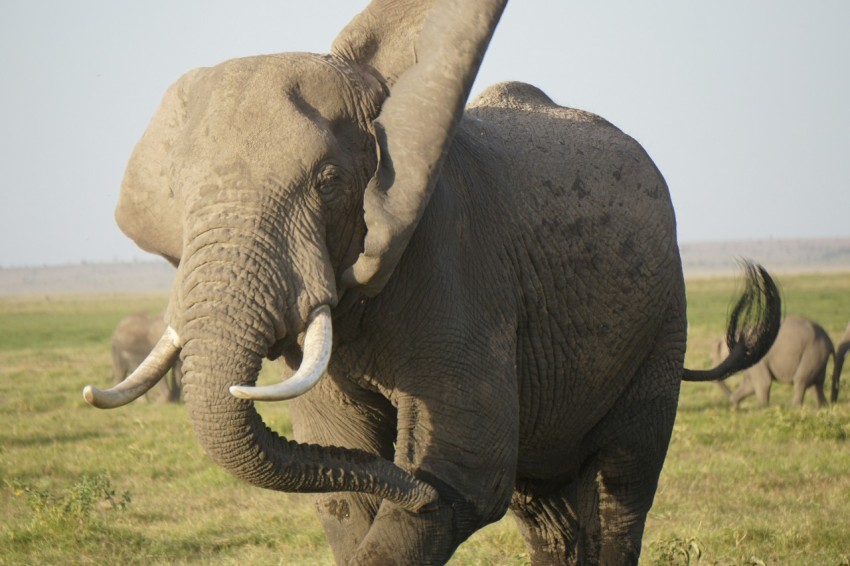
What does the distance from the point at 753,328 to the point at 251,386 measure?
3.56 metres

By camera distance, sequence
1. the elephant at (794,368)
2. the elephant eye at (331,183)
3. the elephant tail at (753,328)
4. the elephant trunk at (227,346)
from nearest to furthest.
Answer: the elephant trunk at (227,346)
the elephant eye at (331,183)
the elephant tail at (753,328)
the elephant at (794,368)

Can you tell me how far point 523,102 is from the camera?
524cm

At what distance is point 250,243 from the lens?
3.29 meters

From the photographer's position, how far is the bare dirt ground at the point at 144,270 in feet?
538

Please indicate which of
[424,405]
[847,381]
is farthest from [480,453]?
[847,381]

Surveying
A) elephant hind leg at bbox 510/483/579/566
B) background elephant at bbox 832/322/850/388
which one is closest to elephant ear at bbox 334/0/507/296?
elephant hind leg at bbox 510/483/579/566

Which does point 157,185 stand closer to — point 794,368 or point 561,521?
point 561,521

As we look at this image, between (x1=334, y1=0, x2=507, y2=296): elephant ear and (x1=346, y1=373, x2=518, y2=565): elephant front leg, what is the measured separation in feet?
1.59

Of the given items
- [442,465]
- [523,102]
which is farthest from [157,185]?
[523,102]

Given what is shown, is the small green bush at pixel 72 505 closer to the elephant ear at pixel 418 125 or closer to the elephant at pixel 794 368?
the elephant ear at pixel 418 125

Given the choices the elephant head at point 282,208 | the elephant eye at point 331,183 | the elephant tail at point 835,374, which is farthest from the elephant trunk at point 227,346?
the elephant tail at point 835,374

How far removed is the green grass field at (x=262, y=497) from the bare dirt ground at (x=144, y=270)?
148m

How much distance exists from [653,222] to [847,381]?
1384 cm

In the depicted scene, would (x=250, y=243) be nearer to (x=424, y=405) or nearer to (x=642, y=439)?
(x=424, y=405)
